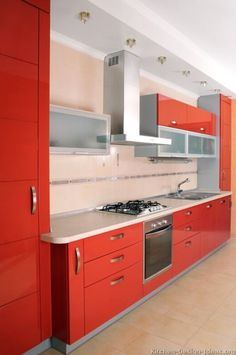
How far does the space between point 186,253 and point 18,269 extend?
214 centimetres

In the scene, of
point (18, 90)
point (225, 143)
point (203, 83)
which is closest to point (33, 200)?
point (18, 90)

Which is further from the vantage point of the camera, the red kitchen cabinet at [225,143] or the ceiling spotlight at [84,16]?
the red kitchen cabinet at [225,143]

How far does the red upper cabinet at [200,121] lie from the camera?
13.7 feet

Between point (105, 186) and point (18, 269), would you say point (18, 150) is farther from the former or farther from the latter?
point (105, 186)

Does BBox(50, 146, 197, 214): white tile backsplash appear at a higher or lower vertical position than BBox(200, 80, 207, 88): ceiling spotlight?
lower

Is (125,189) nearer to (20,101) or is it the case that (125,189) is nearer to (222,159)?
(20,101)

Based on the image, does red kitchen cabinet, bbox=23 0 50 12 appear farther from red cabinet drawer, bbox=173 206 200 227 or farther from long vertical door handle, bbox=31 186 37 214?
red cabinet drawer, bbox=173 206 200 227

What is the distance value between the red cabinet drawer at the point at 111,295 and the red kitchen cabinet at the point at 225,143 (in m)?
2.94

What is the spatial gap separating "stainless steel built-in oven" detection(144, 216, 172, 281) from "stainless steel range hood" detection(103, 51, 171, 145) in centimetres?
82

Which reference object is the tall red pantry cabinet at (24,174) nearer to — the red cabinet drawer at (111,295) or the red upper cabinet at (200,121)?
the red cabinet drawer at (111,295)

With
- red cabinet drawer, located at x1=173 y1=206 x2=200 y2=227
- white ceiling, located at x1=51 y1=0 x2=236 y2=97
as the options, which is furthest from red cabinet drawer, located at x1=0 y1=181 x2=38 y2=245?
red cabinet drawer, located at x1=173 y1=206 x2=200 y2=227

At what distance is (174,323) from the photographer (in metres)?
2.50

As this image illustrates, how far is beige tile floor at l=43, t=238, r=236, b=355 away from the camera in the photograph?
7.13ft

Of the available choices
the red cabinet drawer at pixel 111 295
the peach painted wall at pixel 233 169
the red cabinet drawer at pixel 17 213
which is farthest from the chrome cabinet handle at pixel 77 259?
the peach painted wall at pixel 233 169
